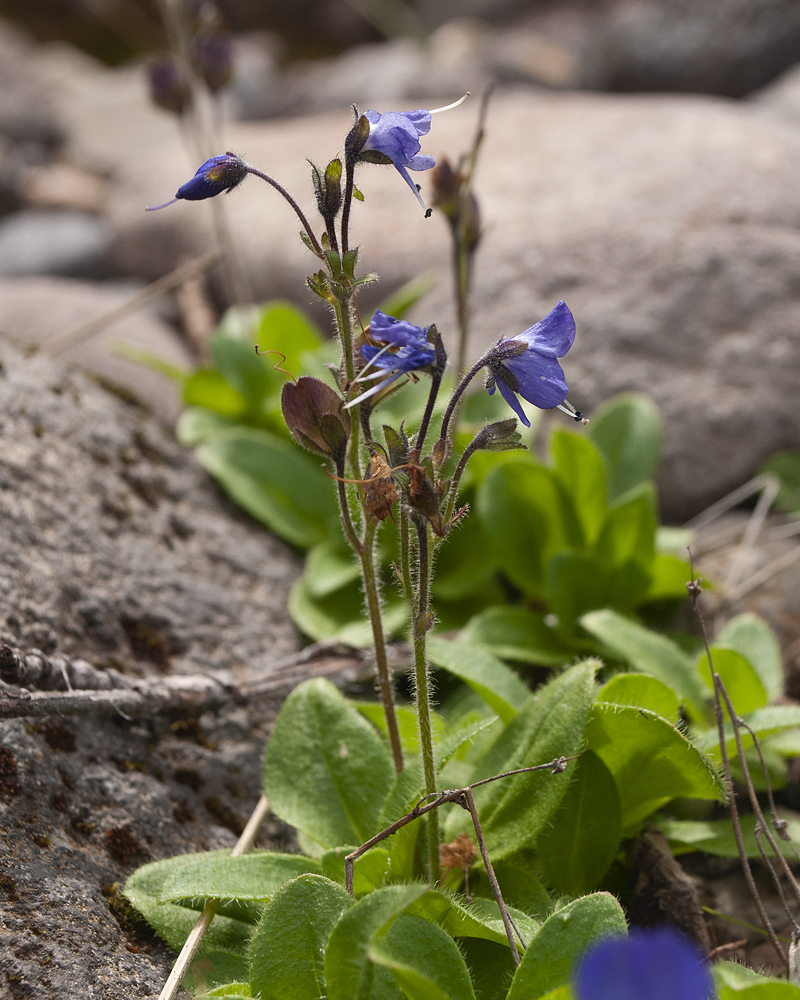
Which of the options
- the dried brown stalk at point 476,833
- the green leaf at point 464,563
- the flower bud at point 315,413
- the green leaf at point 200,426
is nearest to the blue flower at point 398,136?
the flower bud at point 315,413

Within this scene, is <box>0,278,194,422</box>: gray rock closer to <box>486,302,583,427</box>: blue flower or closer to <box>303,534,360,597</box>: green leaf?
<box>303,534,360,597</box>: green leaf

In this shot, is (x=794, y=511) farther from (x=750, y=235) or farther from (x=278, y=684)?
(x=278, y=684)

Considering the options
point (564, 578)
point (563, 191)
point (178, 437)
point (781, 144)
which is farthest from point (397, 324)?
point (781, 144)

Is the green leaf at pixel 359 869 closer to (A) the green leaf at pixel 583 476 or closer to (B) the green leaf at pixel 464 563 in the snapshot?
(B) the green leaf at pixel 464 563

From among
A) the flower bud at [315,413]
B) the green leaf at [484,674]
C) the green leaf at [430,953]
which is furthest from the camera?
the green leaf at [484,674]

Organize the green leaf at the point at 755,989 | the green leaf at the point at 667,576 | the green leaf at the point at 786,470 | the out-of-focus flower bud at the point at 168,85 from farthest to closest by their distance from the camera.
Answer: the out-of-focus flower bud at the point at 168,85 → the green leaf at the point at 786,470 → the green leaf at the point at 667,576 → the green leaf at the point at 755,989

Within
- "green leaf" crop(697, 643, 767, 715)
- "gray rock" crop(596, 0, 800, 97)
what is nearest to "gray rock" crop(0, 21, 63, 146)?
"gray rock" crop(596, 0, 800, 97)
